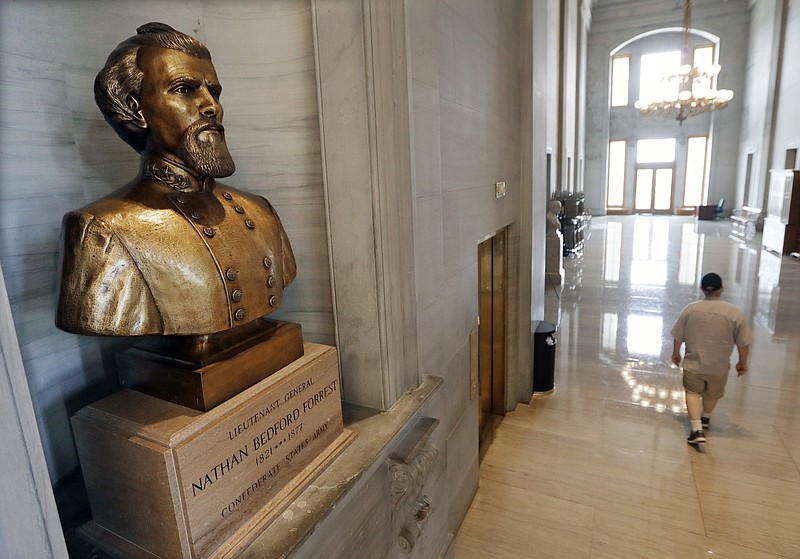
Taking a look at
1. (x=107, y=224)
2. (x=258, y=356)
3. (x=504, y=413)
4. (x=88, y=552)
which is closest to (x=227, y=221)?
(x=107, y=224)

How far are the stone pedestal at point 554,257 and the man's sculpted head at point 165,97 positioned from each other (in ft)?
32.3

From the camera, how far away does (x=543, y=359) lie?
5480 millimetres

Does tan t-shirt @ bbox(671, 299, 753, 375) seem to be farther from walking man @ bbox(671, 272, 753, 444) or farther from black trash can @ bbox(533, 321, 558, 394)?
black trash can @ bbox(533, 321, 558, 394)

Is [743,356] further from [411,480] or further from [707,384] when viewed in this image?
[411,480]

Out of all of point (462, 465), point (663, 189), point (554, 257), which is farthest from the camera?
point (663, 189)

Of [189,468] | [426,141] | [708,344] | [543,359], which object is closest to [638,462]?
[708,344]

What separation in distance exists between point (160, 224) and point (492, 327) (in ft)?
13.7

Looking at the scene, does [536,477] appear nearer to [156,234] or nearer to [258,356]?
[258,356]

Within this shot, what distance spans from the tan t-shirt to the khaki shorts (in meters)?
0.06

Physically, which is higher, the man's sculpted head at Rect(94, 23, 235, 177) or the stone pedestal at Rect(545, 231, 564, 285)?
the man's sculpted head at Rect(94, 23, 235, 177)

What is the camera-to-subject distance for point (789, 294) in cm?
920

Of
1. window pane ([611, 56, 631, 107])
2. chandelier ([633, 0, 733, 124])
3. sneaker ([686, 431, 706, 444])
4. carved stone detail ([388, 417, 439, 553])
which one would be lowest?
sneaker ([686, 431, 706, 444])

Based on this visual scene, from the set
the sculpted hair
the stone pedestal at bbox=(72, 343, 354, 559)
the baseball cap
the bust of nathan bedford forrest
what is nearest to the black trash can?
the baseball cap

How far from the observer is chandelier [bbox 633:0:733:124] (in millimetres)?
19047
